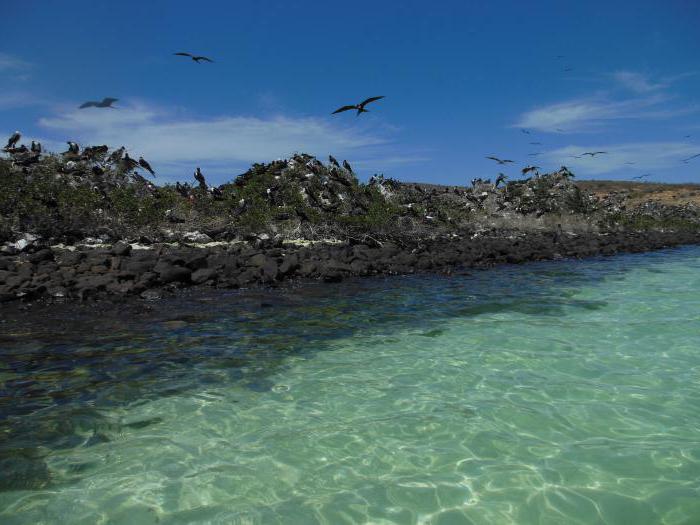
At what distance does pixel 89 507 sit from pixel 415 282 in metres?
12.4

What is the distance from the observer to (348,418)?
5.73 m

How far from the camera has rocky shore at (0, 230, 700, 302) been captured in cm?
1237

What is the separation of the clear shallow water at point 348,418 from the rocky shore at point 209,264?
1.88m

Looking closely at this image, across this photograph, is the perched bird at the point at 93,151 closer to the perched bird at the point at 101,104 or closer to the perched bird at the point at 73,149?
the perched bird at the point at 73,149

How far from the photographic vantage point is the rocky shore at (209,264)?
40.6ft

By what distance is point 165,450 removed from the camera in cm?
493

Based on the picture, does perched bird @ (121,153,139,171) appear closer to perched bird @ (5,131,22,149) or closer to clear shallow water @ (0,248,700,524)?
perched bird @ (5,131,22,149)

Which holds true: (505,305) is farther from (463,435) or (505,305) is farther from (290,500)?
(290,500)

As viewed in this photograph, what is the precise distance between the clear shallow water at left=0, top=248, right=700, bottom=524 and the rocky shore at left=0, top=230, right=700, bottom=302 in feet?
6.17

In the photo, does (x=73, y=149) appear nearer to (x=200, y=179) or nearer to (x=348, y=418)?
(x=200, y=179)

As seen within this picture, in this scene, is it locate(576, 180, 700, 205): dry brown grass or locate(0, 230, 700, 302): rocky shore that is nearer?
locate(0, 230, 700, 302): rocky shore

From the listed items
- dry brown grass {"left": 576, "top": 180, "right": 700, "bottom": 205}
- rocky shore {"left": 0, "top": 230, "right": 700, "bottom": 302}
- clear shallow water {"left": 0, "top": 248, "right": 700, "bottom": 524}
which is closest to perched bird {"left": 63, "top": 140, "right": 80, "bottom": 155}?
rocky shore {"left": 0, "top": 230, "right": 700, "bottom": 302}

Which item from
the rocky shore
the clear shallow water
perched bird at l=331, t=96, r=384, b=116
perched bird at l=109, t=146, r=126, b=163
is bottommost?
the clear shallow water

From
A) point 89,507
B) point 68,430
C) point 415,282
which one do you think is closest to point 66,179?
point 415,282
